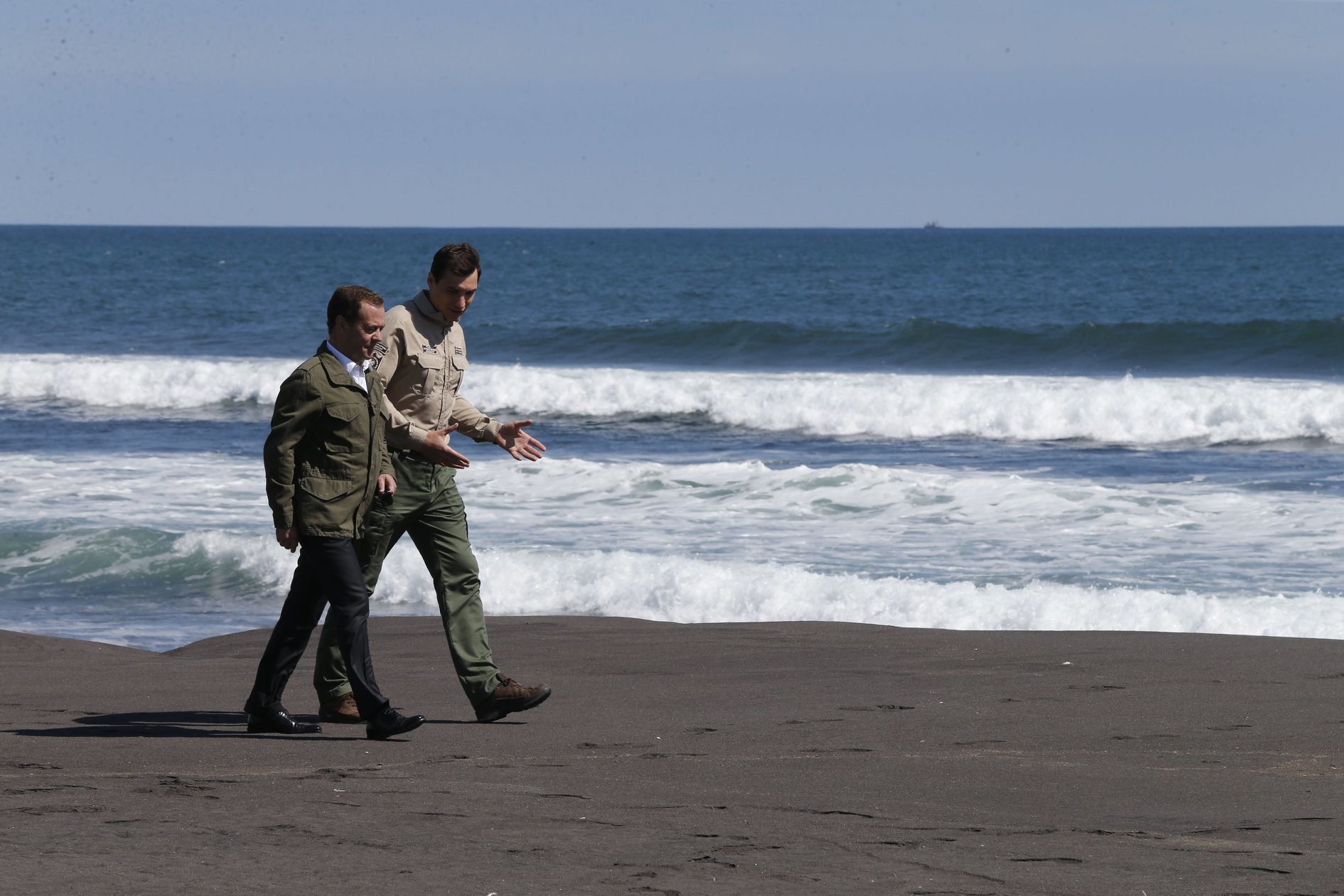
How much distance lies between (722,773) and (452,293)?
1.91 meters

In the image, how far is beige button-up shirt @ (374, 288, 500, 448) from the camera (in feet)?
16.9

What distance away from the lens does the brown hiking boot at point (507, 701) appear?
542cm

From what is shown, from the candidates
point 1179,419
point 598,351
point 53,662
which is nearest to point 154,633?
point 53,662

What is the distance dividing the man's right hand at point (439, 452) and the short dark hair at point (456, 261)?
57cm

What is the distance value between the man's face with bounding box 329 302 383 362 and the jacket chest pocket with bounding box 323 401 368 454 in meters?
0.19

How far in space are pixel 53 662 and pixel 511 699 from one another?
108 inches

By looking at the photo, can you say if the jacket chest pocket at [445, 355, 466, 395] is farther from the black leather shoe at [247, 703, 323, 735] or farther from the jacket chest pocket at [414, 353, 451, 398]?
the black leather shoe at [247, 703, 323, 735]

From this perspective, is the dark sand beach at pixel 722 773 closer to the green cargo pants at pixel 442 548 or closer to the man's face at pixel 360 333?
the green cargo pants at pixel 442 548

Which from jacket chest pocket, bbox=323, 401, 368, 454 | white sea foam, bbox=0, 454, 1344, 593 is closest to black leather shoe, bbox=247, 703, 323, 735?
jacket chest pocket, bbox=323, 401, 368, 454

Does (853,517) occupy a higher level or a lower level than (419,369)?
lower

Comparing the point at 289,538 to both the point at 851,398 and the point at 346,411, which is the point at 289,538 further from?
the point at 851,398

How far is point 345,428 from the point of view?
489cm

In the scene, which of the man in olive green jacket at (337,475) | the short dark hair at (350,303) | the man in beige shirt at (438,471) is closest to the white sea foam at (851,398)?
the man in beige shirt at (438,471)

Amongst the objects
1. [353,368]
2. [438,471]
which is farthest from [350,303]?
[438,471]
